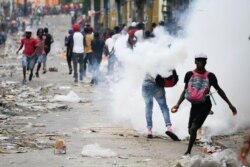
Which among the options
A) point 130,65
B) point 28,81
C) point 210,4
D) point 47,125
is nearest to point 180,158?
point 130,65

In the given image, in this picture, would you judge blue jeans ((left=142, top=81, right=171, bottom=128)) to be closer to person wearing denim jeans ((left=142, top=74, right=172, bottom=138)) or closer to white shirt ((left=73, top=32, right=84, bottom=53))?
person wearing denim jeans ((left=142, top=74, right=172, bottom=138))

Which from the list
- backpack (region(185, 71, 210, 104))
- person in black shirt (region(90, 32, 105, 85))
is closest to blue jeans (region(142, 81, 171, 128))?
backpack (region(185, 71, 210, 104))

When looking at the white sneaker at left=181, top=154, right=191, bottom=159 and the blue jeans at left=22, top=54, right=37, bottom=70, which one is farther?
the blue jeans at left=22, top=54, right=37, bottom=70

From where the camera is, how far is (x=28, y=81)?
22.2 meters

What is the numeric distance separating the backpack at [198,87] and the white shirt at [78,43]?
11.9 meters

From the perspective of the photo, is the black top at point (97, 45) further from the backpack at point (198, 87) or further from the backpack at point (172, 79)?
the backpack at point (198, 87)

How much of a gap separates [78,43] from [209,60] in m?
8.85

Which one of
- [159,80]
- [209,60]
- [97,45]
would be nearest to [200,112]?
[159,80]

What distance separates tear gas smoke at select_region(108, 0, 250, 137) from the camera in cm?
1195

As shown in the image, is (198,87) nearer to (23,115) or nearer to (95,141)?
(95,141)

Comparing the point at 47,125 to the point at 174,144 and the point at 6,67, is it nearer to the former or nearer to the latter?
the point at 174,144

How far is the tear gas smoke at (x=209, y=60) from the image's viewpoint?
12.0 metres

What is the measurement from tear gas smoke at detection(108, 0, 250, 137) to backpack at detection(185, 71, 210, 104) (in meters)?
1.67

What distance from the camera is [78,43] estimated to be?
2153cm
